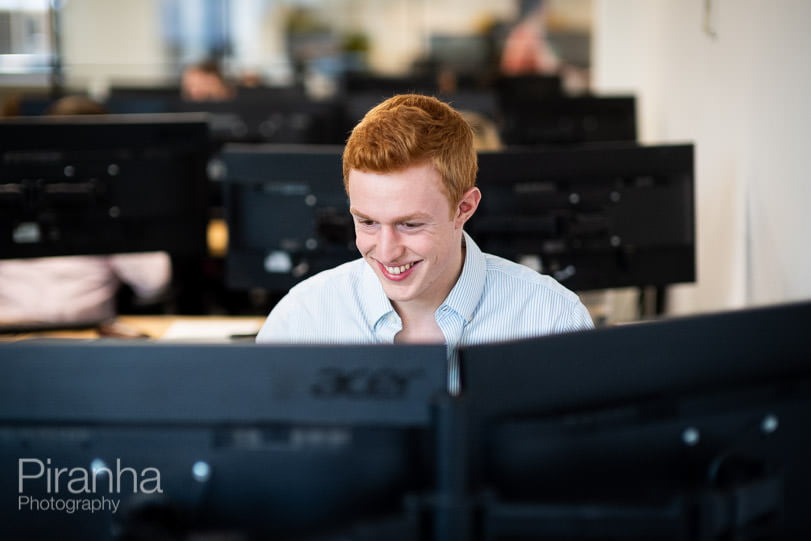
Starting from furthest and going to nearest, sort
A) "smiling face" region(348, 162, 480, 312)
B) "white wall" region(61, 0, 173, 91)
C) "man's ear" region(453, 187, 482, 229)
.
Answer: "white wall" region(61, 0, 173, 91) → "man's ear" region(453, 187, 482, 229) → "smiling face" region(348, 162, 480, 312)

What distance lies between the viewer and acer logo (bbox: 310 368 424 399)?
77cm

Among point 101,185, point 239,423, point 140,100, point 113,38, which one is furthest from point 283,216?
point 113,38

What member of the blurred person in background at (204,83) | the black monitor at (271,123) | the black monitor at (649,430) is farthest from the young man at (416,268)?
the blurred person in background at (204,83)

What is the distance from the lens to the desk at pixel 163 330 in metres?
2.41

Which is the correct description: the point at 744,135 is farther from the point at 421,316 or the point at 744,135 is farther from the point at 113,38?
the point at 113,38

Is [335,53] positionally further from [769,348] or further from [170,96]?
[769,348]

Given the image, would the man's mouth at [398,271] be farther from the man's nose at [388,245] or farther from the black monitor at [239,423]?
the black monitor at [239,423]

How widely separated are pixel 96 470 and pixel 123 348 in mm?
115

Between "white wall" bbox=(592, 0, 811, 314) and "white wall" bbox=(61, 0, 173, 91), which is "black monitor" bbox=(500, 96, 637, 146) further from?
"white wall" bbox=(61, 0, 173, 91)

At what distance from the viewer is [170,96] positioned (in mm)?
5484

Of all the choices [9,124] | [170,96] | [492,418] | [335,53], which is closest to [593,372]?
[492,418]

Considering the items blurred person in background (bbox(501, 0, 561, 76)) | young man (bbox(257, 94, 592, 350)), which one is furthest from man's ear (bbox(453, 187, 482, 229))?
blurred person in background (bbox(501, 0, 561, 76))

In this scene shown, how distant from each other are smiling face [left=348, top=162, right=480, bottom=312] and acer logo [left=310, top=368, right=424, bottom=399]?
1.57 feet

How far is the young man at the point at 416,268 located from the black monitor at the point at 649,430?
376 millimetres
